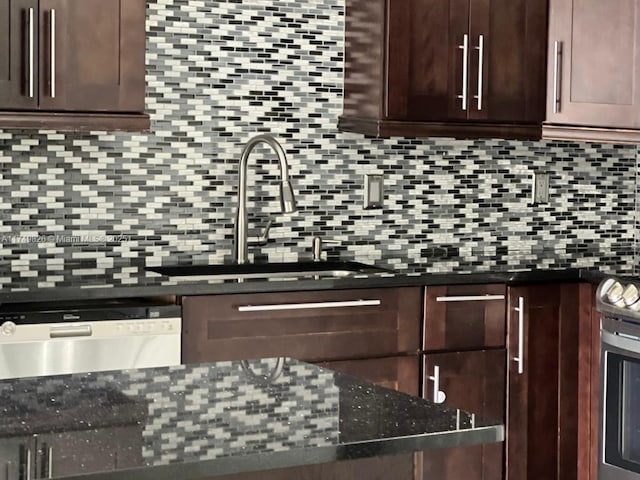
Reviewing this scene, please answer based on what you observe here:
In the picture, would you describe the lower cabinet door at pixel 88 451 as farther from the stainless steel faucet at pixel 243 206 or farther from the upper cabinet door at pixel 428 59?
the upper cabinet door at pixel 428 59

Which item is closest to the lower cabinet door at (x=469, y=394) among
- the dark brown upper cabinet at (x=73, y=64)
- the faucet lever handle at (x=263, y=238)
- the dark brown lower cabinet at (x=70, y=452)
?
the faucet lever handle at (x=263, y=238)

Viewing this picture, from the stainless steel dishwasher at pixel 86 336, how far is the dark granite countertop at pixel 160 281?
0.04 meters

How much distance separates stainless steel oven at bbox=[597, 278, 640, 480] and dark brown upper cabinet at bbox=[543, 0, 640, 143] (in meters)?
0.78

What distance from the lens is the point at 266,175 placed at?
4168 millimetres

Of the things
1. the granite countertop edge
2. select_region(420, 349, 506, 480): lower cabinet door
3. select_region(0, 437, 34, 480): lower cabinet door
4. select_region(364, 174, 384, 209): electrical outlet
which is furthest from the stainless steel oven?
select_region(0, 437, 34, 480): lower cabinet door

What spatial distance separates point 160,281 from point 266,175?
0.81 meters

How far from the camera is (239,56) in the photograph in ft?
13.5

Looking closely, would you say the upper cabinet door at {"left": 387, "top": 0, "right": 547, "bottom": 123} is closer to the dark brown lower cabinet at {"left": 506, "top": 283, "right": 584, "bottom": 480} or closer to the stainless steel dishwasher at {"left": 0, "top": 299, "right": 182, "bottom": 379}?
the dark brown lower cabinet at {"left": 506, "top": 283, "right": 584, "bottom": 480}

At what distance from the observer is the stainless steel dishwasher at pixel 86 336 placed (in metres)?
3.19

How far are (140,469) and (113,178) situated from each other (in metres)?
2.59

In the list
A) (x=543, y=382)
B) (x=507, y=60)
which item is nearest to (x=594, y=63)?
(x=507, y=60)

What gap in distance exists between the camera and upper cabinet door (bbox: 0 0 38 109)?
3416 mm

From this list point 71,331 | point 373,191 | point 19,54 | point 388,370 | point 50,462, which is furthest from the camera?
point 373,191

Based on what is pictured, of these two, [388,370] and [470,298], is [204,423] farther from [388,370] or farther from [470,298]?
[470,298]
